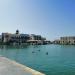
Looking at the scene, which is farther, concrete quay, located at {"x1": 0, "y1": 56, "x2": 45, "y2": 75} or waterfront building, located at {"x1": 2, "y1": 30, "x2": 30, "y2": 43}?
waterfront building, located at {"x1": 2, "y1": 30, "x2": 30, "y2": 43}

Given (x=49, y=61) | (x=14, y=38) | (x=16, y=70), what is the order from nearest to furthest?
(x=16, y=70) → (x=49, y=61) → (x=14, y=38)

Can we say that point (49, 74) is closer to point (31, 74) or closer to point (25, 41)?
point (31, 74)

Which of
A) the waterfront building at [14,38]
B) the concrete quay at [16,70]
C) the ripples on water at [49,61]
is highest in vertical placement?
the waterfront building at [14,38]

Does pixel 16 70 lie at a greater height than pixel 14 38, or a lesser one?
lesser

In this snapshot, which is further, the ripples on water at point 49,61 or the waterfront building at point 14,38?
the waterfront building at point 14,38

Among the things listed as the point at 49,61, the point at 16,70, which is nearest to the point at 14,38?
the point at 49,61

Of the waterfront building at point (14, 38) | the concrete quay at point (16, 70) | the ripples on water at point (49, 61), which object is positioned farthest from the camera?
the waterfront building at point (14, 38)

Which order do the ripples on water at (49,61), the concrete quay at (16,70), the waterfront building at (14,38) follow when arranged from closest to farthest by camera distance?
the concrete quay at (16,70)
the ripples on water at (49,61)
the waterfront building at (14,38)

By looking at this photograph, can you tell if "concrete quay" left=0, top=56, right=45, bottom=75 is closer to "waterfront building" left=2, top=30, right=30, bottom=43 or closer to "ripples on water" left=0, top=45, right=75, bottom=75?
"ripples on water" left=0, top=45, right=75, bottom=75

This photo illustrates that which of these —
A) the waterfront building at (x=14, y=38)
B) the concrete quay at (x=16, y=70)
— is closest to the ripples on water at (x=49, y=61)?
the concrete quay at (x=16, y=70)

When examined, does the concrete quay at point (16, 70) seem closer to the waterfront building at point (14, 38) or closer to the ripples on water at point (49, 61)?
the ripples on water at point (49, 61)

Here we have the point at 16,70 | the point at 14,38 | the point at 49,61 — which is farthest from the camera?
the point at 14,38

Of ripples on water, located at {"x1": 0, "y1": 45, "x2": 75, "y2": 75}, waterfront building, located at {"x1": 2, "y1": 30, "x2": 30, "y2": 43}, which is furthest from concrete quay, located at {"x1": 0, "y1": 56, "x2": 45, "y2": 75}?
waterfront building, located at {"x1": 2, "y1": 30, "x2": 30, "y2": 43}

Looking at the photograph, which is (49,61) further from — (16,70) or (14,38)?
(14,38)
